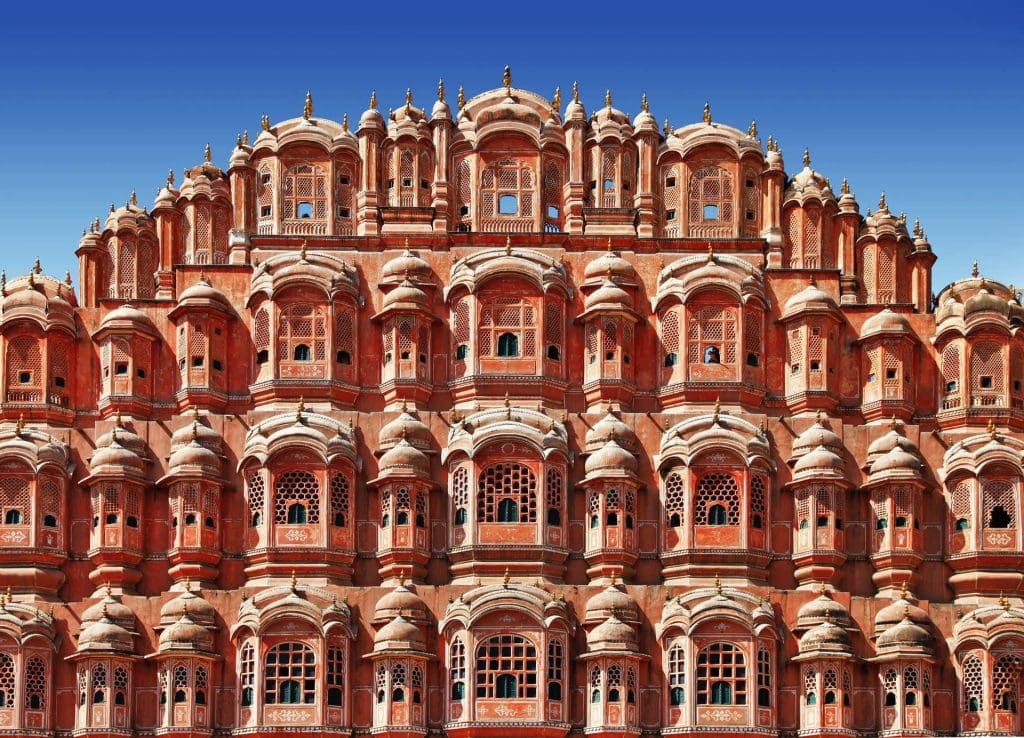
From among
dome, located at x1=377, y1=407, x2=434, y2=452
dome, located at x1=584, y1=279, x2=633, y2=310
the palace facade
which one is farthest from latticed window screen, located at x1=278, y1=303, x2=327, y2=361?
dome, located at x1=584, y1=279, x2=633, y2=310

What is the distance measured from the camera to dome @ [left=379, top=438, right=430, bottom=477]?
63.3 metres

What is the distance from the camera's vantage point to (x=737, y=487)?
63.8 meters

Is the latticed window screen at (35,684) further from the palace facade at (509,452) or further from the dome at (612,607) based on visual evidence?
the dome at (612,607)

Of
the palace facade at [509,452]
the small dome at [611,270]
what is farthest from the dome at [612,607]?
the small dome at [611,270]

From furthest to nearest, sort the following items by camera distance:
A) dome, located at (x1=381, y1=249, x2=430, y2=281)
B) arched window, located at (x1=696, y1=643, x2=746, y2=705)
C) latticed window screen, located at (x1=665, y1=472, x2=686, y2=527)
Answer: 1. dome, located at (x1=381, y1=249, x2=430, y2=281)
2. latticed window screen, located at (x1=665, y1=472, x2=686, y2=527)
3. arched window, located at (x1=696, y1=643, x2=746, y2=705)

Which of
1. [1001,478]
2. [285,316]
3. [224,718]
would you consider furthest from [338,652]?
[1001,478]

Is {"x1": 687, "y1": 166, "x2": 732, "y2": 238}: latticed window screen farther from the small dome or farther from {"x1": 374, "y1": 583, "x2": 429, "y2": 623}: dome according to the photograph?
{"x1": 374, "y1": 583, "x2": 429, "y2": 623}: dome

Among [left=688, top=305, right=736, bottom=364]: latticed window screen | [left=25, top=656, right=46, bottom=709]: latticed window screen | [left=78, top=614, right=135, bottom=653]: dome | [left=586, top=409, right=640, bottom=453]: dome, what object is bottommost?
[left=25, top=656, right=46, bottom=709]: latticed window screen

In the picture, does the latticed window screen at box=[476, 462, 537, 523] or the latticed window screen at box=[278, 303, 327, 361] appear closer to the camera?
the latticed window screen at box=[476, 462, 537, 523]

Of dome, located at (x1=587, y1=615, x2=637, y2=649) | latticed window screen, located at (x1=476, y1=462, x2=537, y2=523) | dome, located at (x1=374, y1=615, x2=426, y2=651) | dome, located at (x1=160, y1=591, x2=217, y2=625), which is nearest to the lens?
dome, located at (x1=374, y1=615, x2=426, y2=651)

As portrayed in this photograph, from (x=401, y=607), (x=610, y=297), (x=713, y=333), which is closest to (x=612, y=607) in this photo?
(x=401, y=607)

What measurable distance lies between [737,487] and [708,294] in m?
5.94

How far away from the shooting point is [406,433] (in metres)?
64.1

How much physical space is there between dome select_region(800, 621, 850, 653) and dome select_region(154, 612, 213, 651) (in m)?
16.0
